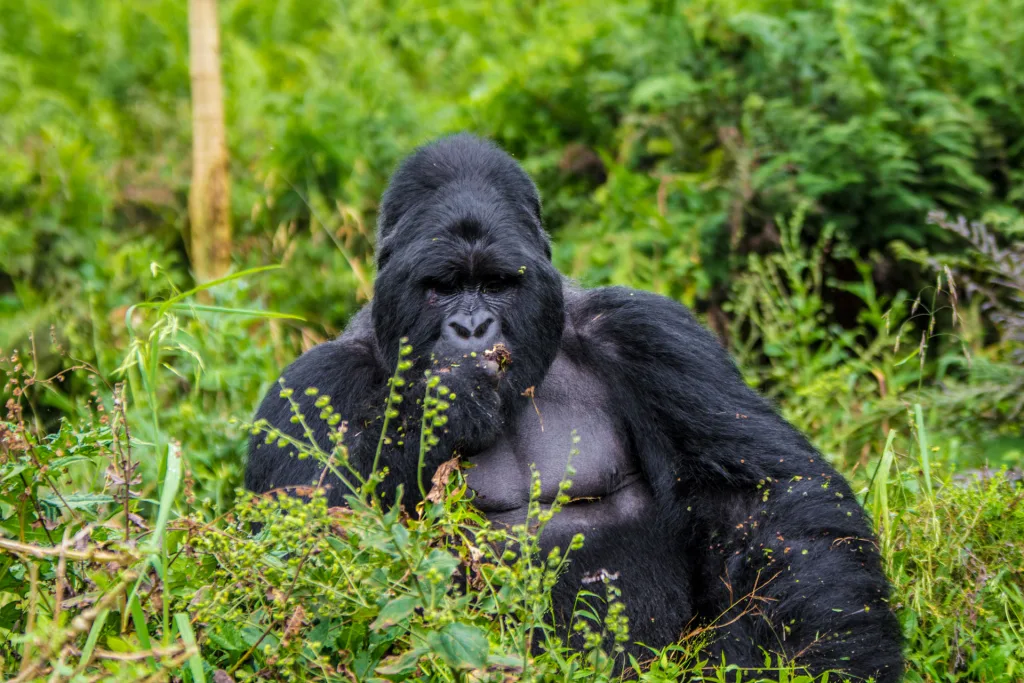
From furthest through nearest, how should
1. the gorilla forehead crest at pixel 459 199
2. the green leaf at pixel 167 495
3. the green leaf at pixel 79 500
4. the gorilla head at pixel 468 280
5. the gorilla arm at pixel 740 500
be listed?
the gorilla forehead crest at pixel 459 199
the gorilla head at pixel 468 280
the gorilla arm at pixel 740 500
the green leaf at pixel 79 500
the green leaf at pixel 167 495

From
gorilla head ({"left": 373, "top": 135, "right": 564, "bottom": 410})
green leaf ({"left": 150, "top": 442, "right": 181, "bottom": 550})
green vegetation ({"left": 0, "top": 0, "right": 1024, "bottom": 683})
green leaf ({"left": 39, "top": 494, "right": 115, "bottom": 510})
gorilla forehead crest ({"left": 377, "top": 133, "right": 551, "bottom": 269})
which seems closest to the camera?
green leaf ({"left": 150, "top": 442, "right": 181, "bottom": 550})

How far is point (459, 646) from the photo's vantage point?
218 cm

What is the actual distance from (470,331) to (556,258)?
2830 mm

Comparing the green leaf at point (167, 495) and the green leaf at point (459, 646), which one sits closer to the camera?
the green leaf at point (459, 646)

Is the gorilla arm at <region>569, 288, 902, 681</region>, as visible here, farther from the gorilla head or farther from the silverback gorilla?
the gorilla head

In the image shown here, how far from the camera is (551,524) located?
3273 mm

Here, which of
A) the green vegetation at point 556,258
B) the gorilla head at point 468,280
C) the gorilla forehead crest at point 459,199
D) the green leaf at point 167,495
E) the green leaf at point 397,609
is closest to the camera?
the green leaf at point 397,609

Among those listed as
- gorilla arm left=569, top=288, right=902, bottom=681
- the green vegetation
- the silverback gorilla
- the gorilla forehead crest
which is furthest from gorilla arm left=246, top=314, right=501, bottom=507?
gorilla arm left=569, top=288, right=902, bottom=681

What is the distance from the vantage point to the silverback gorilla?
3.06m

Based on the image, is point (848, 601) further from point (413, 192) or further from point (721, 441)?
point (413, 192)

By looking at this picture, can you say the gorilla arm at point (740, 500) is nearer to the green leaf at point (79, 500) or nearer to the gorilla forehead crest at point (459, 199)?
the gorilla forehead crest at point (459, 199)

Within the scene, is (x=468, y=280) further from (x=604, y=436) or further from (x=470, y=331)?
(x=604, y=436)

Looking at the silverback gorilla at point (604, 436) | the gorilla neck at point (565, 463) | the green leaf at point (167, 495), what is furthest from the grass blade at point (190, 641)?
the gorilla neck at point (565, 463)

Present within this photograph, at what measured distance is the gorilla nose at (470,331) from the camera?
121 inches
